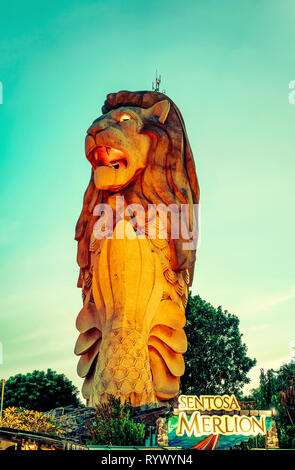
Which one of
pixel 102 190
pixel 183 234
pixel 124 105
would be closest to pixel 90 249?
pixel 102 190

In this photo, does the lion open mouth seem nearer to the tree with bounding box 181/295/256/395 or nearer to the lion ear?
the lion ear

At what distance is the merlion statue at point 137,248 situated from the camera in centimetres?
1552

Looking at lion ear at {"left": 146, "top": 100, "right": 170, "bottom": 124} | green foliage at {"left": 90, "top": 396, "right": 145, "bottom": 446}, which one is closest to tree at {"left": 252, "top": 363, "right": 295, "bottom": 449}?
green foliage at {"left": 90, "top": 396, "right": 145, "bottom": 446}

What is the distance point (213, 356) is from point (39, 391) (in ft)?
33.2

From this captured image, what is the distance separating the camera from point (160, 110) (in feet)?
60.1

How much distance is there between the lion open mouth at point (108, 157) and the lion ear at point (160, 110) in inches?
80.5

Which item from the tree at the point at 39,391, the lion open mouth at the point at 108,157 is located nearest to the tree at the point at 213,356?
the tree at the point at 39,391

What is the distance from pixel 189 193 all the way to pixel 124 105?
4041mm

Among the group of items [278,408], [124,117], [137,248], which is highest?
[124,117]

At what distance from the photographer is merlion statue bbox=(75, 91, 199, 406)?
611 inches

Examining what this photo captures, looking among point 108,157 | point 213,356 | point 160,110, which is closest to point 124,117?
point 160,110

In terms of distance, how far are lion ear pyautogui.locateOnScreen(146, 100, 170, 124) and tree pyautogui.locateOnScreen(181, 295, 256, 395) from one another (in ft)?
38.8

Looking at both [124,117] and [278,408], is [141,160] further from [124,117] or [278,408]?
[278,408]

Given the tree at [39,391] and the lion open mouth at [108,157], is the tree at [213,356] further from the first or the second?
the lion open mouth at [108,157]
